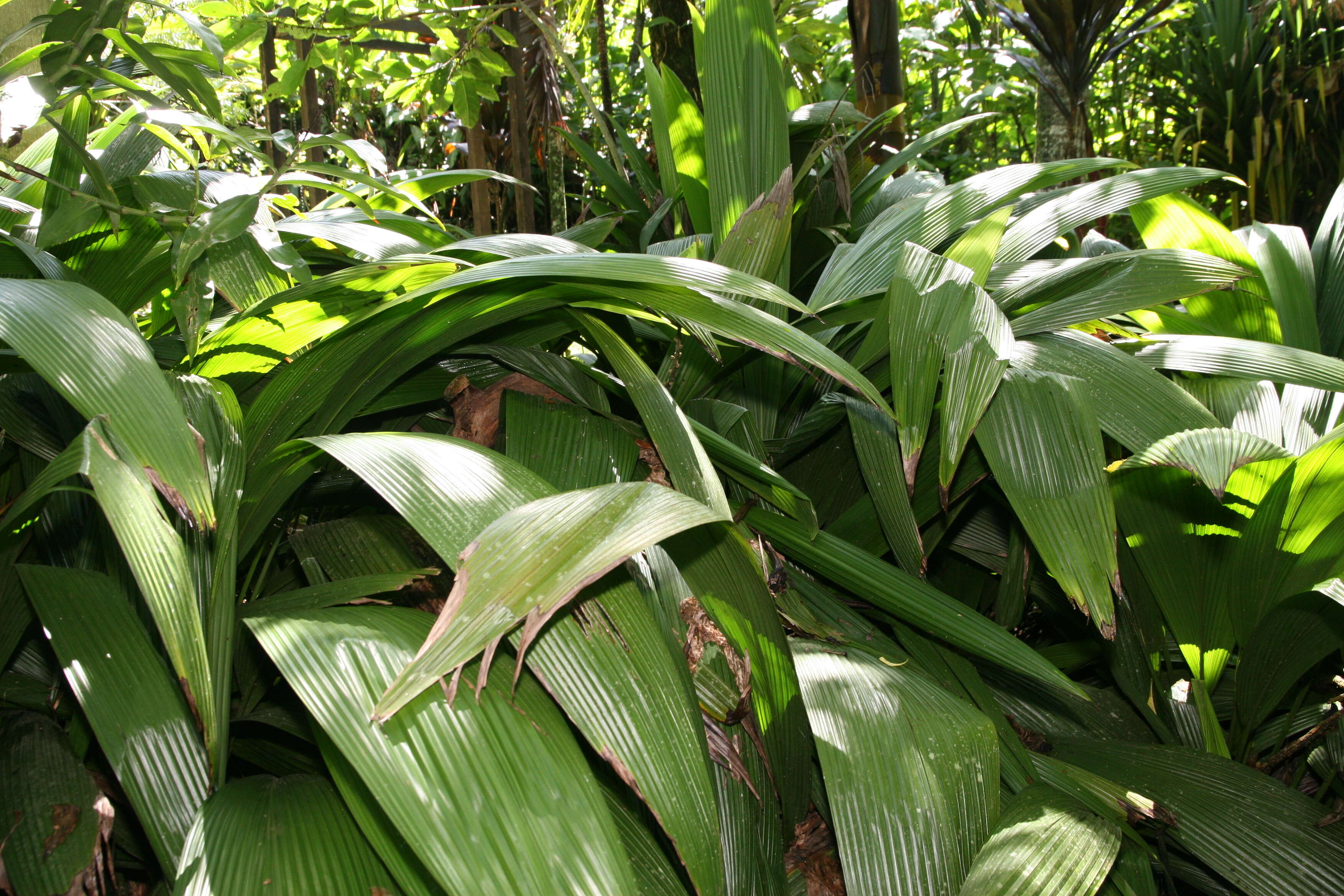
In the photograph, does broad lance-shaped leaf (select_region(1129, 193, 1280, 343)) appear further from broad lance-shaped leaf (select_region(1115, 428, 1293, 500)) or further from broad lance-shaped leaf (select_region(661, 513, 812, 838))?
broad lance-shaped leaf (select_region(661, 513, 812, 838))

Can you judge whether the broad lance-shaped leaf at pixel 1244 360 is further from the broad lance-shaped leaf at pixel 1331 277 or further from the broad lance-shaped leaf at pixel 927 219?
the broad lance-shaped leaf at pixel 1331 277

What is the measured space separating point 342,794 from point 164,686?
163 mm

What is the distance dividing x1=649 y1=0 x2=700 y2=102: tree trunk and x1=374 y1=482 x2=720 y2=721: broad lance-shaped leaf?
2.10 m

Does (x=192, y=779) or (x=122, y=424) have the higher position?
(x=122, y=424)

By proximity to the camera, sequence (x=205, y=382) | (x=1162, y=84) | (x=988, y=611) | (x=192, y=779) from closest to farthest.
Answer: (x=192, y=779), (x=205, y=382), (x=988, y=611), (x=1162, y=84)

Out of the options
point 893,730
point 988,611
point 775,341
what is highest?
point 775,341

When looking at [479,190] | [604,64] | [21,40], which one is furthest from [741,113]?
[604,64]

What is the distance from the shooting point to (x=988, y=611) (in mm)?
987

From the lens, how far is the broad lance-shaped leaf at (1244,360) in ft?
2.44

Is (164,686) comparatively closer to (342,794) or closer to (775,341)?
(342,794)

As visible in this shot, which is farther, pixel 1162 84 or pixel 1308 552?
pixel 1162 84

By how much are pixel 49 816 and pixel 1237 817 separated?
0.81 meters

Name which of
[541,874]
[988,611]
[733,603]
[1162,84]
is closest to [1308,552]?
[988,611]

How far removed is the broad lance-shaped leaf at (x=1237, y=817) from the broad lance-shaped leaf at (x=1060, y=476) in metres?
0.18
